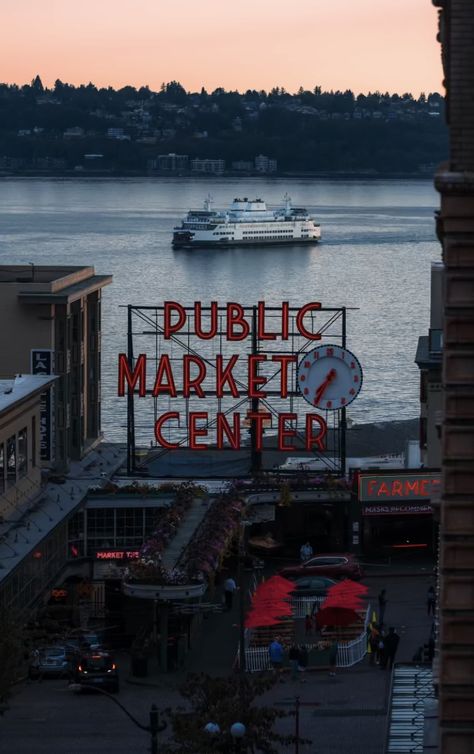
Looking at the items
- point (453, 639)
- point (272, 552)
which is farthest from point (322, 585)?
point (453, 639)

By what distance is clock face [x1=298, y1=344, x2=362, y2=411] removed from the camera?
50.1m

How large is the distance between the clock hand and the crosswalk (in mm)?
20643

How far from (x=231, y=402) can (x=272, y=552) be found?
42.4m

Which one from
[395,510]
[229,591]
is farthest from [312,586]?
[395,510]

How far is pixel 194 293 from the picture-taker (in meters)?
162

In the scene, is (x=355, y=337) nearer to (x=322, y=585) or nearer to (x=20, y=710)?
(x=322, y=585)

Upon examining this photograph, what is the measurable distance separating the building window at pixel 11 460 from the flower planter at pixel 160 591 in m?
6.61

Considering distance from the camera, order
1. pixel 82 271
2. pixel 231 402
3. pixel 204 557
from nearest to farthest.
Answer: pixel 204 557 < pixel 82 271 < pixel 231 402

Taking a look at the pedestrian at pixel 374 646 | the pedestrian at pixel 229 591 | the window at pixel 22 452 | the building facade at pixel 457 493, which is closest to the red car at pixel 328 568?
the pedestrian at pixel 229 591

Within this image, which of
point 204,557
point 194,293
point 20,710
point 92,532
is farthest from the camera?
point 194,293

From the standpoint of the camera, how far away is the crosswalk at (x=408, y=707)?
24.6 metres

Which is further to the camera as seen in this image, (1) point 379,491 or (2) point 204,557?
(1) point 379,491

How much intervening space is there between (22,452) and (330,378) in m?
10.1

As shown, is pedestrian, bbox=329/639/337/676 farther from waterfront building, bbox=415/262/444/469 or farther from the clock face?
the clock face
